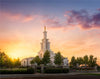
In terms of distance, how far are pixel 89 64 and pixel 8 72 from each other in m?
52.8

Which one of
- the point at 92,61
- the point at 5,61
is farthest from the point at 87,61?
the point at 5,61

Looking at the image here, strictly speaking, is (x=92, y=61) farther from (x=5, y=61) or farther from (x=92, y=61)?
(x=5, y=61)

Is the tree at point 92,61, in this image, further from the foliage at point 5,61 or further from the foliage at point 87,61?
the foliage at point 5,61

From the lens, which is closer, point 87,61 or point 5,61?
point 5,61

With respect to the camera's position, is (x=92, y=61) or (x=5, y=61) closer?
(x=5, y=61)

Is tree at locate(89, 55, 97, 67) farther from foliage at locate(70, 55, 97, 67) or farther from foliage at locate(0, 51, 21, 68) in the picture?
foliage at locate(0, 51, 21, 68)

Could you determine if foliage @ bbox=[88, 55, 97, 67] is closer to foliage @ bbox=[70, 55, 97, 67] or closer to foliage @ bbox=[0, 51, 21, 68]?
foliage @ bbox=[70, 55, 97, 67]

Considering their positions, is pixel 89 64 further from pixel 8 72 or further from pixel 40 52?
pixel 40 52

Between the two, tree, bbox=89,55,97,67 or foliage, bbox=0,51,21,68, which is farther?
tree, bbox=89,55,97,67

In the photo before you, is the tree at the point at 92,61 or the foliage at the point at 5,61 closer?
the foliage at the point at 5,61

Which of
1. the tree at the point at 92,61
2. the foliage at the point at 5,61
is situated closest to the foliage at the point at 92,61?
the tree at the point at 92,61

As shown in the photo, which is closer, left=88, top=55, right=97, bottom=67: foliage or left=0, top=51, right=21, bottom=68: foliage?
left=0, top=51, right=21, bottom=68: foliage

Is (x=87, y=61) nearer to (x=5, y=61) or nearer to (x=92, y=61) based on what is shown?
(x=92, y=61)

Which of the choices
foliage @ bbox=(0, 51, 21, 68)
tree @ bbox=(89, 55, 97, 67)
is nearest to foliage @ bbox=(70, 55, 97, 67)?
tree @ bbox=(89, 55, 97, 67)
